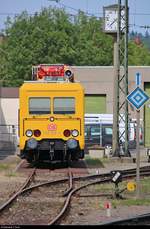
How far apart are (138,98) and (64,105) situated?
8.94 m

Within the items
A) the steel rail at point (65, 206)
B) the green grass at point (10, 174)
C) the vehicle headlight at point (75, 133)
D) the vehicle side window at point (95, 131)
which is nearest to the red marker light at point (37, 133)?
the vehicle headlight at point (75, 133)

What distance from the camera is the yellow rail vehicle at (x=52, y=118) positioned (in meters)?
25.4

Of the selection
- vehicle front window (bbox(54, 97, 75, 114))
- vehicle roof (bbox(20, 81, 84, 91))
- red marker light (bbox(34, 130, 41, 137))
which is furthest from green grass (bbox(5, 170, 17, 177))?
vehicle roof (bbox(20, 81, 84, 91))

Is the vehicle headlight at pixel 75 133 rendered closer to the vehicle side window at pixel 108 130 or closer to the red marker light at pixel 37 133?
the red marker light at pixel 37 133

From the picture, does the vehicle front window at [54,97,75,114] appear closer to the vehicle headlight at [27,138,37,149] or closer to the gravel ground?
the vehicle headlight at [27,138,37,149]

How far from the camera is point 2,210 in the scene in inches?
543

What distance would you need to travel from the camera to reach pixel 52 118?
83.5ft

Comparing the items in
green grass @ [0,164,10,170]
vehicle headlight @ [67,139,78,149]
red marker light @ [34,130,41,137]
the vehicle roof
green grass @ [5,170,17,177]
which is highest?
the vehicle roof

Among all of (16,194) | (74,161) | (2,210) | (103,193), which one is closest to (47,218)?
(2,210)

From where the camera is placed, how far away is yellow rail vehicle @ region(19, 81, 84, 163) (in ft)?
83.5

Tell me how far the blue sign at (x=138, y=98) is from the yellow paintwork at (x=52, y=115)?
28.1ft

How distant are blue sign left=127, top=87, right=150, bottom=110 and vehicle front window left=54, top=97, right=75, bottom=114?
28.5 feet

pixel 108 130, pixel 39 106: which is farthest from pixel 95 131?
pixel 39 106

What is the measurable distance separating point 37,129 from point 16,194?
8916 millimetres
